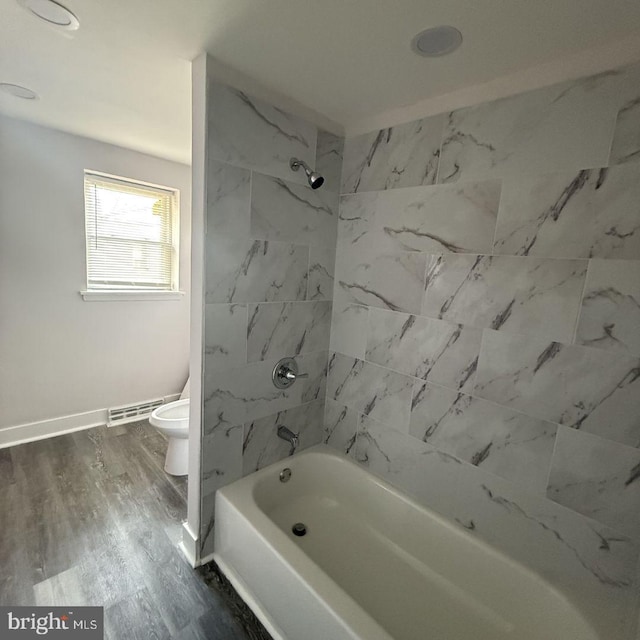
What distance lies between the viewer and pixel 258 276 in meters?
1.67

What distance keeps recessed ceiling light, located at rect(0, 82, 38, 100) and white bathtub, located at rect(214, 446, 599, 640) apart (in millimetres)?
2329

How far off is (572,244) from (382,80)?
1034 mm

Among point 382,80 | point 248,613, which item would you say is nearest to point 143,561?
point 248,613

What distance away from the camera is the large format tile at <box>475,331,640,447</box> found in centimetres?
114

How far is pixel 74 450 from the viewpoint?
248 cm

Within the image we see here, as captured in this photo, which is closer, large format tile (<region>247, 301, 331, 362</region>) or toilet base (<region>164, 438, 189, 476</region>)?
large format tile (<region>247, 301, 331, 362</region>)

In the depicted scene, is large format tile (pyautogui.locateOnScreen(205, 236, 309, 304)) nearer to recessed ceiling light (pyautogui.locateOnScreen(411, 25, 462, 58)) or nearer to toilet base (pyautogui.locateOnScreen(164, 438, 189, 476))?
recessed ceiling light (pyautogui.locateOnScreen(411, 25, 462, 58))

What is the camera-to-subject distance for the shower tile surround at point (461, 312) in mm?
1161

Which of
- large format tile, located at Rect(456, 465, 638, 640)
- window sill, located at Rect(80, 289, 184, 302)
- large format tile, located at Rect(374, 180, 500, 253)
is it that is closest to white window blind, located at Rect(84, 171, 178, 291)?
window sill, located at Rect(80, 289, 184, 302)

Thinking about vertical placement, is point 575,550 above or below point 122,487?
above

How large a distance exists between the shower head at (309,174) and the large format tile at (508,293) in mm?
666

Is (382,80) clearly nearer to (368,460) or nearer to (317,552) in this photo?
(368,460)

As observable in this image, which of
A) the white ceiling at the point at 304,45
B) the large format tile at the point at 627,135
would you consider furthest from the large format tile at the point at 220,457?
the large format tile at the point at 627,135

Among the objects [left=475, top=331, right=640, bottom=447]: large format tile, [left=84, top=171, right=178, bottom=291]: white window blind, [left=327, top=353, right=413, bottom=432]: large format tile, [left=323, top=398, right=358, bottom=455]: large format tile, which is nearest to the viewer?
[left=475, top=331, right=640, bottom=447]: large format tile
